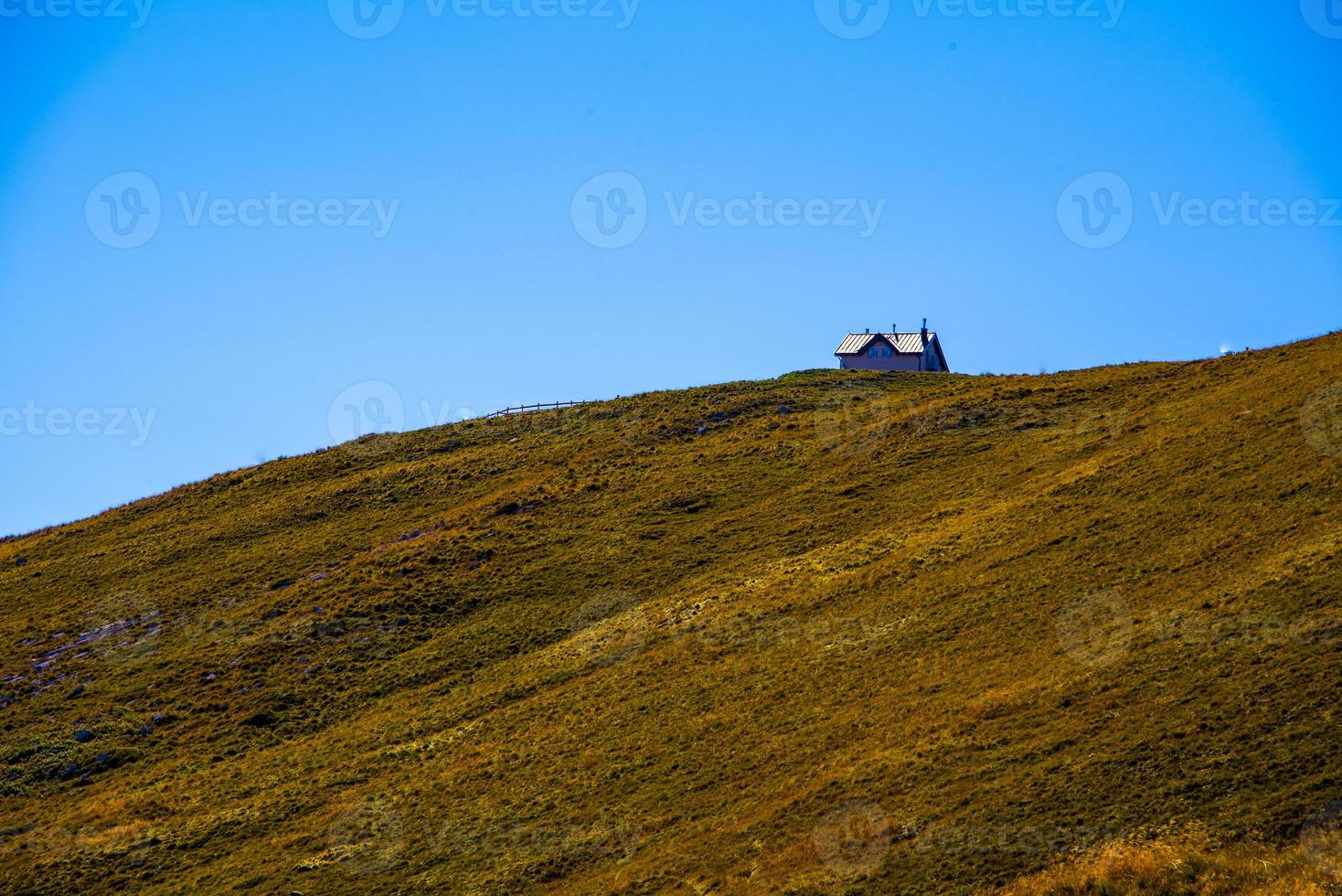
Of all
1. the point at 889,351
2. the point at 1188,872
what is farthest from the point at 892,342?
the point at 1188,872

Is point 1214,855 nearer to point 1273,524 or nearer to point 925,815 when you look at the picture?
point 925,815

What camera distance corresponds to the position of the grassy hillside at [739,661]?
3425 cm

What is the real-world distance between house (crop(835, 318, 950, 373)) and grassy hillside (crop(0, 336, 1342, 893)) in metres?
28.3

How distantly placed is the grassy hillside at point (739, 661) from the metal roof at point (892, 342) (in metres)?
29.1

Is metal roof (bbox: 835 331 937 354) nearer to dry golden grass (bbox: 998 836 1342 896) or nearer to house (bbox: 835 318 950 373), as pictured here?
house (bbox: 835 318 950 373)

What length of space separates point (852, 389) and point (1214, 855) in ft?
206

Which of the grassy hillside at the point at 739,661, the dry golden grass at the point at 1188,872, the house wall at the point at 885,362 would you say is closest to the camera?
the dry golden grass at the point at 1188,872

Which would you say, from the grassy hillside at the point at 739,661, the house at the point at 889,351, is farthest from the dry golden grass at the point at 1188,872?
the house at the point at 889,351

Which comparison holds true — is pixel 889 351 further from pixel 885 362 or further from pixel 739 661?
pixel 739 661

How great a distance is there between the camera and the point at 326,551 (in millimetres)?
70875

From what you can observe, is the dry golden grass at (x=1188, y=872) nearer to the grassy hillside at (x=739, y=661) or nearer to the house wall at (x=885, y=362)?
the grassy hillside at (x=739, y=661)

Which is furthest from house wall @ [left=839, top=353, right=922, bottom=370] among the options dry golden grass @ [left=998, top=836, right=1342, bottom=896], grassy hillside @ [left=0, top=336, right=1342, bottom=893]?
dry golden grass @ [left=998, top=836, right=1342, bottom=896]

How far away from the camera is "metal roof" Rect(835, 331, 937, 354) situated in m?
111

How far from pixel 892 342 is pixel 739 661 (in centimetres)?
6795
